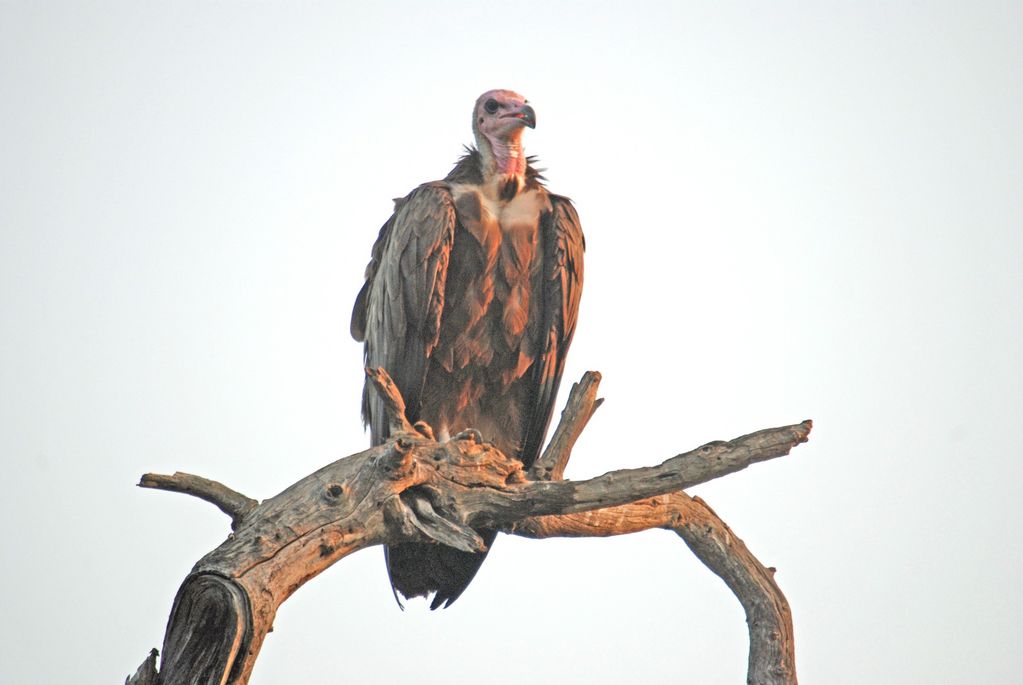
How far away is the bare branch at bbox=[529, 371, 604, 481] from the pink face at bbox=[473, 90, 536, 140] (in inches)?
71.7

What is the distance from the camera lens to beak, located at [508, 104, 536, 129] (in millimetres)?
6605

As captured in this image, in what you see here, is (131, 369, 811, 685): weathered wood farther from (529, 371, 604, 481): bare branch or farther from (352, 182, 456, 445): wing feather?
(352, 182, 456, 445): wing feather

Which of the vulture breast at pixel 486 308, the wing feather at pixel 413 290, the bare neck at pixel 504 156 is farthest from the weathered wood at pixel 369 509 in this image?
the bare neck at pixel 504 156

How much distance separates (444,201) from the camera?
6.29m

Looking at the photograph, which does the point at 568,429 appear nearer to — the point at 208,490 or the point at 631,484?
the point at 631,484

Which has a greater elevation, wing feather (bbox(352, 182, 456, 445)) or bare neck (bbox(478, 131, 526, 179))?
bare neck (bbox(478, 131, 526, 179))

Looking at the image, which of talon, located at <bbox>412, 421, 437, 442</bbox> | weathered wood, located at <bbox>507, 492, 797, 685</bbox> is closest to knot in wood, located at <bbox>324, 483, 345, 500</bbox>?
talon, located at <bbox>412, 421, 437, 442</bbox>

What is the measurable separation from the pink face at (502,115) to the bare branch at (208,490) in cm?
288

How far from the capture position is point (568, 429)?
5.39m

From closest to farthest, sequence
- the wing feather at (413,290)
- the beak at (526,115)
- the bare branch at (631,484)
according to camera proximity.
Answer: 1. the bare branch at (631,484)
2. the wing feather at (413,290)
3. the beak at (526,115)

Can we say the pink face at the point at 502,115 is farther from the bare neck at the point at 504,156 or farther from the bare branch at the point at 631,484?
the bare branch at the point at 631,484

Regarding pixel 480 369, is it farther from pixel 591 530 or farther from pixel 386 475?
pixel 386 475

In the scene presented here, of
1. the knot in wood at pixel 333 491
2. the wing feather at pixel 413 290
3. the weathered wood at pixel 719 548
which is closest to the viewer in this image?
the knot in wood at pixel 333 491

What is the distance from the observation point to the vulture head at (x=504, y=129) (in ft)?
21.8
